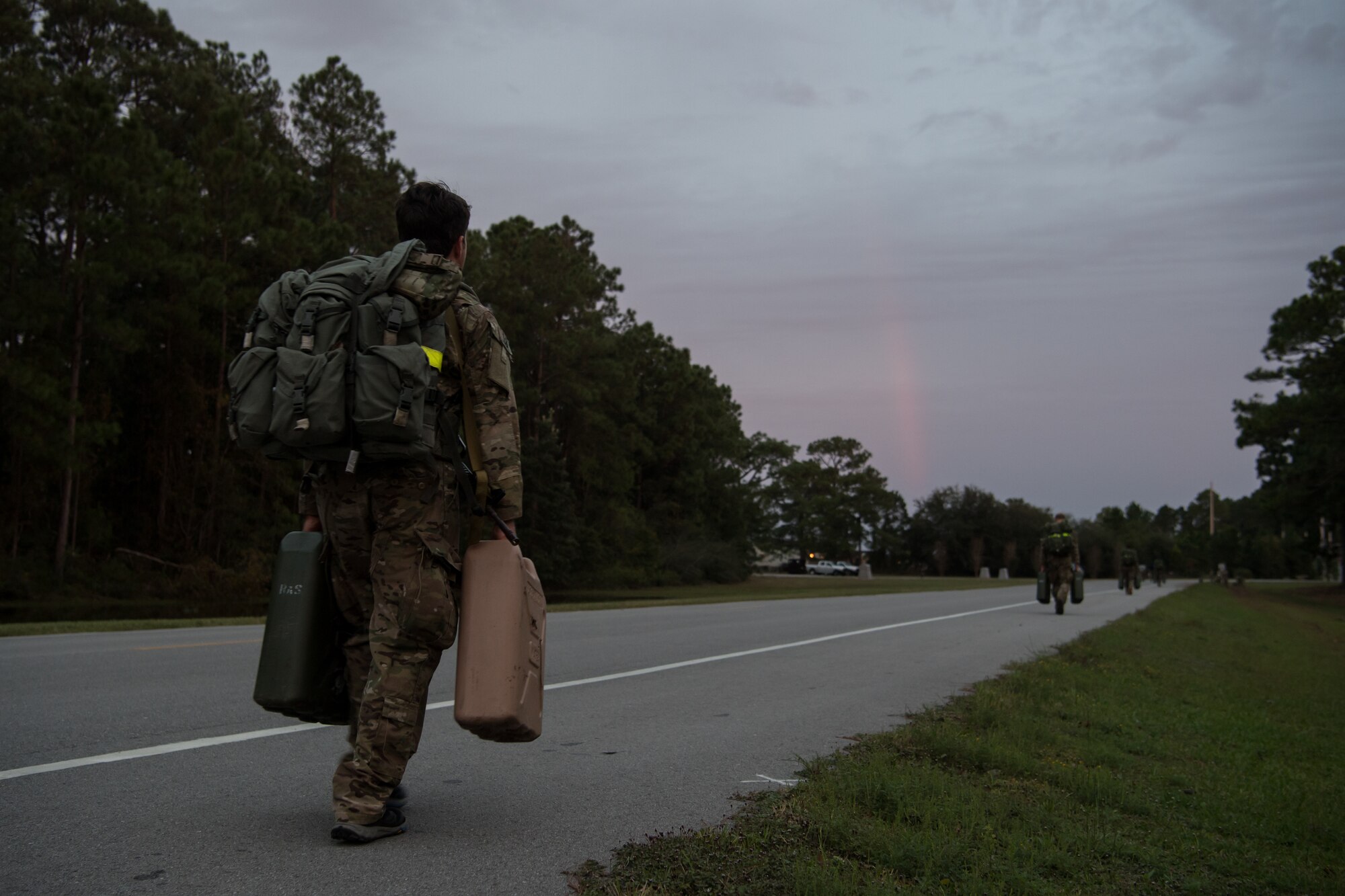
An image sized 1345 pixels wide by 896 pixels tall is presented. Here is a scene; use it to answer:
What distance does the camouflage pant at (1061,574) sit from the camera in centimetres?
2258

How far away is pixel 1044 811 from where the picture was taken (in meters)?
4.59

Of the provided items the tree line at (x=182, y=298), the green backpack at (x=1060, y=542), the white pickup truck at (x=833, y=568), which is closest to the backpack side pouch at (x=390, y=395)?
the green backpack at (x=1060, y=542)

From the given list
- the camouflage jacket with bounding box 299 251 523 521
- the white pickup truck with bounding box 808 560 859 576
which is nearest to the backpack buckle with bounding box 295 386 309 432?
the camouflage jacket with bounding box 299 251 523 521

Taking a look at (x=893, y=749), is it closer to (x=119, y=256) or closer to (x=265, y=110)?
(x=119, y=256)

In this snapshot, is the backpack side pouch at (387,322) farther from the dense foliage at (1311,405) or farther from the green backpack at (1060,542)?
the dense foliage at (1311,405)

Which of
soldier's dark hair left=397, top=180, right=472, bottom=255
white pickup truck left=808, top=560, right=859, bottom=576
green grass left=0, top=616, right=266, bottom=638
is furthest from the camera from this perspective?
white pickup truck left=808, top=560, right=859, bottom=576

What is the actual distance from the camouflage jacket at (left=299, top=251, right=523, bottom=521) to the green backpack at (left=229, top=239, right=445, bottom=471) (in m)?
0.06

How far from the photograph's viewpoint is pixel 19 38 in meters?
33.1

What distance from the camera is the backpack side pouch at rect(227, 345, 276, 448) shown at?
12.0 feet

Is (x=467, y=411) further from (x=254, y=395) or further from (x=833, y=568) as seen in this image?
(x=833, y=568)

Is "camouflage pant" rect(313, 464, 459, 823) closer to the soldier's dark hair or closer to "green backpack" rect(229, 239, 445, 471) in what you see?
"green backpack" rect(229, 239, 445, 471)

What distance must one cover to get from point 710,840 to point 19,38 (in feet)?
124

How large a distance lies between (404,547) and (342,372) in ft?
2.04

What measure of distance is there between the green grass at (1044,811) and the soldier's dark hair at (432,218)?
2.25 metres
